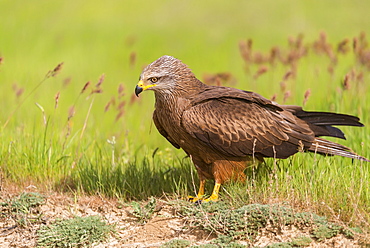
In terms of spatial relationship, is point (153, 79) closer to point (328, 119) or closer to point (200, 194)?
point (200, 194)

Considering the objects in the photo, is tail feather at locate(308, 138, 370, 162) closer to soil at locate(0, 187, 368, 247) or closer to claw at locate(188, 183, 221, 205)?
claw at locate(188, 183, 221, 205)

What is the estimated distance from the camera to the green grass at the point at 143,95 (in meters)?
5.27

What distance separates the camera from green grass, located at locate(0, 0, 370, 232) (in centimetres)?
527

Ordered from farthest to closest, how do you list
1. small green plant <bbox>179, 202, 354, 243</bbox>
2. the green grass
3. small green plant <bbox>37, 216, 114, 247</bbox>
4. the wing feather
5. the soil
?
1. the green grass
2. the wing feather
3. small green plant <bbox>37, 216, 114, 247</bbox>
4. the soil
5. small green plant <bbox>179, 202, 354, 243</bbox>

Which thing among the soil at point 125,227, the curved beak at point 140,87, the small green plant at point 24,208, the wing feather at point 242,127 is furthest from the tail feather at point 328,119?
the small green plant at point 24,208

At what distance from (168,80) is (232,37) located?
9503 mm

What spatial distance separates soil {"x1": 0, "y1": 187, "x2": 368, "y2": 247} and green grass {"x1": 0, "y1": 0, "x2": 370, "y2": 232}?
231mm

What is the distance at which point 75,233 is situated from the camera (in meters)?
4.57


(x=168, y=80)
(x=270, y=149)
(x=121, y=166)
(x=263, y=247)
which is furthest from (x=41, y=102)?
(x=263, y=247)

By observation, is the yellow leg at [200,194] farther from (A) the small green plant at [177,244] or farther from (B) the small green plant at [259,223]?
(A) the small green plant at [177,244]

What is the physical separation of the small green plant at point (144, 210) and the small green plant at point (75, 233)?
1.10 feet

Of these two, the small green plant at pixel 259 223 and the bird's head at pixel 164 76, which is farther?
the bird's head at pixel 164 76

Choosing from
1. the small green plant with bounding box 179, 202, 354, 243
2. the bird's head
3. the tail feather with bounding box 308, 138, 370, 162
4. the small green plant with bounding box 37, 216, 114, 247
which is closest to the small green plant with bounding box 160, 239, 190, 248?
the small green plant with bounding box 179, 202, 354, 243

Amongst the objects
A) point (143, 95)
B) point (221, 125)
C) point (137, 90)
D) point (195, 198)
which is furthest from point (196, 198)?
point (143, 95)
